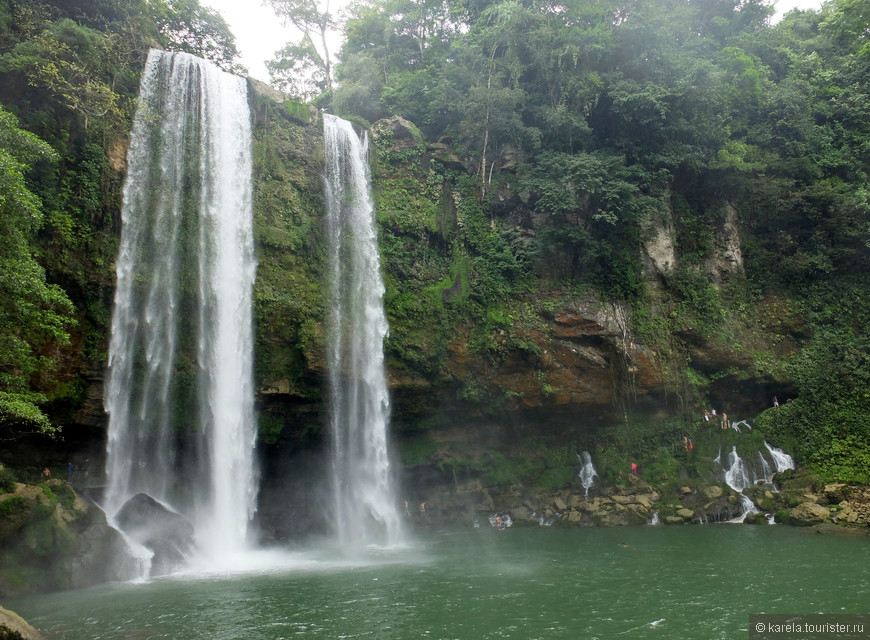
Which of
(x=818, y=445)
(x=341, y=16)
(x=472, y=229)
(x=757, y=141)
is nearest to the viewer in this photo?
(x=818, y=445)

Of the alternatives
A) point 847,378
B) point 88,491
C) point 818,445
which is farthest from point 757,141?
point 88,491

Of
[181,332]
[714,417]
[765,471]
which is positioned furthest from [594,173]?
[181,332]

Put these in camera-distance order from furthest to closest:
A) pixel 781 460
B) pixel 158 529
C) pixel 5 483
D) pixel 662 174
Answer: pixel 662 174, pixel 781 460, pixel 158 529, pixel 5 483

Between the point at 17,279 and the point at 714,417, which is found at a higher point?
the point at 17,279

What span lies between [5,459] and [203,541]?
586 centimetres

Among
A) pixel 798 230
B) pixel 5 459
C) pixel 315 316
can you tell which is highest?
pixel 798 230

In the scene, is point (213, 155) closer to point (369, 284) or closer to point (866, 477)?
point (369, 284)

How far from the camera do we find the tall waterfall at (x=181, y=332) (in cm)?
1591

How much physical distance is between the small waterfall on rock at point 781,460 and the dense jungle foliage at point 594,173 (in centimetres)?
73

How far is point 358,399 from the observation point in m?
18.5

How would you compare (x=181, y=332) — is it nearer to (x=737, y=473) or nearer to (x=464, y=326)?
(x=464, y=326)

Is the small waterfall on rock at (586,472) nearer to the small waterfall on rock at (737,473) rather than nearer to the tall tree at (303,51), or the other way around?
the small waterfall on rock at (737,473)

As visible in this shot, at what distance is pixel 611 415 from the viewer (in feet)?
69.2

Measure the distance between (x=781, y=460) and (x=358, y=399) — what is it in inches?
599
